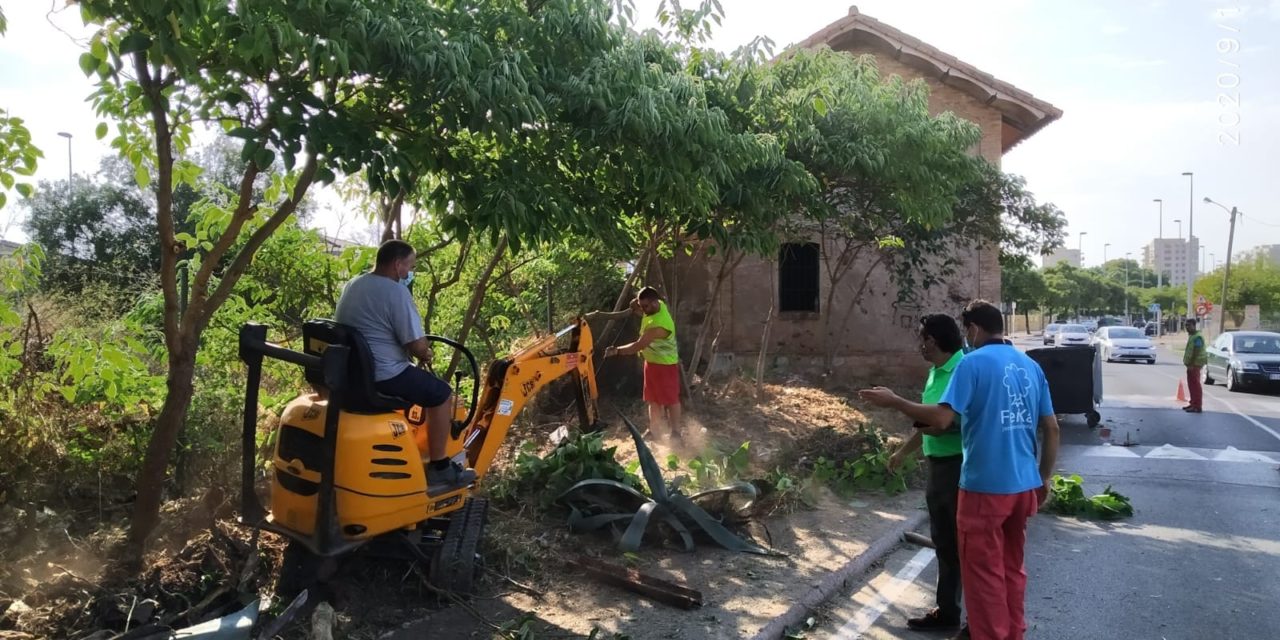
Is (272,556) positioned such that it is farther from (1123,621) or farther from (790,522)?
(1123,621)

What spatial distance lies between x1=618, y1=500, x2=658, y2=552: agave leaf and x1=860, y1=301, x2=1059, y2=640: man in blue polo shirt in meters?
2.16

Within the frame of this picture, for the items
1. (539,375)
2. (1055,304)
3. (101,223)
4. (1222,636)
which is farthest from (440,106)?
(1055,304)

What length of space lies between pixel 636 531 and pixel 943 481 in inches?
82.5

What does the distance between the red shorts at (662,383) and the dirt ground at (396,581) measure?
2862 mm

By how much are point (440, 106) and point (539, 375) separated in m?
2.40

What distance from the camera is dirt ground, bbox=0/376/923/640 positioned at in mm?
4250

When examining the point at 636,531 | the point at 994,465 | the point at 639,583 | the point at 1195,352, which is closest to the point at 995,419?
the point at 994,465

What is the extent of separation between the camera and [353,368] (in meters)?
4.32

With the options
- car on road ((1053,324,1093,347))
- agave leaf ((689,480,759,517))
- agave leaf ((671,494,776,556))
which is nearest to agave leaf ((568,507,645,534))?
agave leaf ((671,494,776,556))

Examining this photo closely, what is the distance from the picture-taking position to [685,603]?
4.88 metres

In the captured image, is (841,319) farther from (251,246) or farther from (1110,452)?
(251,246)

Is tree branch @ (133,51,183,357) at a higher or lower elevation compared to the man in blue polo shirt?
higher

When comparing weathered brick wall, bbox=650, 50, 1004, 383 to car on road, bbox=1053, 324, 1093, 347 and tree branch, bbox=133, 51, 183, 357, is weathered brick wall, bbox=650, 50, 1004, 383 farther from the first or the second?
car on road, bbox=1053, 324, 1093, 347

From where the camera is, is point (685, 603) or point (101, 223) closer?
point (685, 603)
